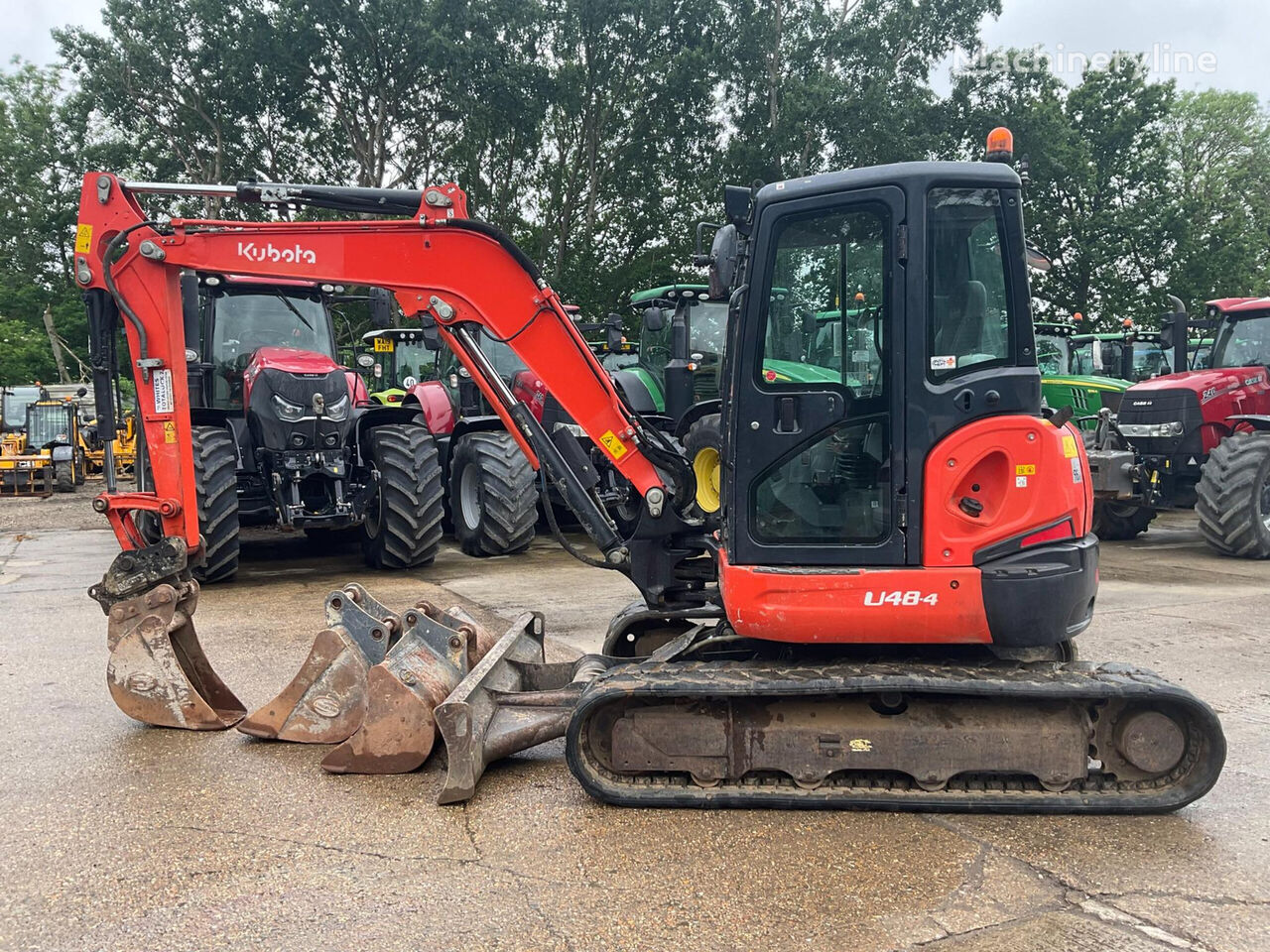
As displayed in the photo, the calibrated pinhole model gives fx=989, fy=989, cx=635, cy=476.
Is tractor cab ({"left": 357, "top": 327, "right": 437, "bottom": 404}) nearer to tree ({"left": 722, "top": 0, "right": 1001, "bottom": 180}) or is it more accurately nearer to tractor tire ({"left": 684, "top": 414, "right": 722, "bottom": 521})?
tractor tire ({"left": 684, "top": 414, "right": 722, "bottom": 521})

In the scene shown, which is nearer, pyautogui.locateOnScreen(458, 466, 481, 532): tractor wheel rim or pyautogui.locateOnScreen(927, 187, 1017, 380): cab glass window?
pyautogui.locateOnScreen(927, 187, 1017, 380): cab glass window

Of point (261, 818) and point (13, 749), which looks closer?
point (261, 818)

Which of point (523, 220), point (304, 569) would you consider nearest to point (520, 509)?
point (304, 569)

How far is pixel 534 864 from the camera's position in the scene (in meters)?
3.39

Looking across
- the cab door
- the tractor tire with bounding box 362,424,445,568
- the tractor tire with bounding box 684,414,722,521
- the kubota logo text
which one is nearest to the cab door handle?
the cab door

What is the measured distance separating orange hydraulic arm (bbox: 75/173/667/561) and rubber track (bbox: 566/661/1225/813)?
4.65ft

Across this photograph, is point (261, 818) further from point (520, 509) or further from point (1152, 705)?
point (520, 509)

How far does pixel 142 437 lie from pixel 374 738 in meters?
2.23

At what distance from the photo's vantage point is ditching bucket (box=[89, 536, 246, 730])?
476 cm

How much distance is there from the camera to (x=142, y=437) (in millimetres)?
5219

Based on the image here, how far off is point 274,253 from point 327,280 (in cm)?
30

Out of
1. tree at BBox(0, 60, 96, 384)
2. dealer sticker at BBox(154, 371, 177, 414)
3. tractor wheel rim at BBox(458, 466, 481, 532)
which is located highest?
tree at BBox(0, 60, 96, 384)

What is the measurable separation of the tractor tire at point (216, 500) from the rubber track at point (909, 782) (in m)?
5.61

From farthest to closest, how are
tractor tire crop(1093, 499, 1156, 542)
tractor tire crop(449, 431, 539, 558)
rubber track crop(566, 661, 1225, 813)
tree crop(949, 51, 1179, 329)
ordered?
tree crop(949, 51, 1179, 329) < tractor tire crop(1093, 499, 1156, 542) < tractor tire crop(449, 431, 539, 558) < rubber track crop(566, 661, 1225, 813)
